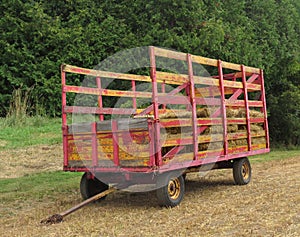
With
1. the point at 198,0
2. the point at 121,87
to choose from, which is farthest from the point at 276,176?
the point at 198,0

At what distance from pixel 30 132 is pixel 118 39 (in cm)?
696

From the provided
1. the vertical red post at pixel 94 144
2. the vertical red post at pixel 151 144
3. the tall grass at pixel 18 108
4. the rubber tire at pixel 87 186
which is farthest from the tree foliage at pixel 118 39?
the vertical red post at pixel 151 144

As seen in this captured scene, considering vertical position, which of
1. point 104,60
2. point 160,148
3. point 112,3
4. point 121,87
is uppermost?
point 112,3

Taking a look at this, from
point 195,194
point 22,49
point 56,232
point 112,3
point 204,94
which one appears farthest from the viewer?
point 112,3

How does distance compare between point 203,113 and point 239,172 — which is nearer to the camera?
point 203,113

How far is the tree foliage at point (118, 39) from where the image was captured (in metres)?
17.4

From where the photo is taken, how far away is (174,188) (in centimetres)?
696

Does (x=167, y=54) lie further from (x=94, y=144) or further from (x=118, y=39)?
(x=118, y=39)

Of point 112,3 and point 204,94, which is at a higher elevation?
point 112,3

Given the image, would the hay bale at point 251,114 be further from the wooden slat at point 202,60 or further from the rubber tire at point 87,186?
the rubber tire at point 87,186

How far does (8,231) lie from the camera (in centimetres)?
589

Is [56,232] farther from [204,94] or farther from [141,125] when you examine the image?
[204,94]

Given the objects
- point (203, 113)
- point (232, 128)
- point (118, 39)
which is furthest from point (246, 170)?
point (118, 39)

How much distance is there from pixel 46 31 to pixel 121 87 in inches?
213
